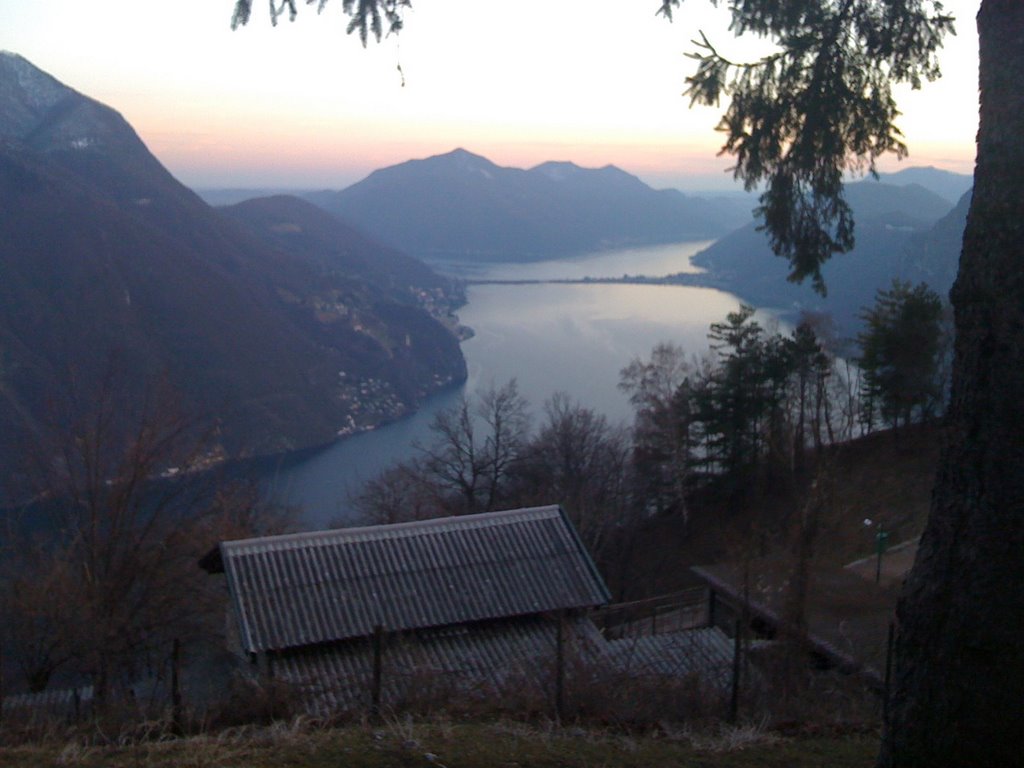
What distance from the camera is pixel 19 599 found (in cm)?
922

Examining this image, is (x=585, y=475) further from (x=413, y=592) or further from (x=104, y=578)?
(x=104, y=578)

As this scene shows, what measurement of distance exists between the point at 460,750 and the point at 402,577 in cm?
498

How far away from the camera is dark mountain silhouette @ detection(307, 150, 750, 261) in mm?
87438

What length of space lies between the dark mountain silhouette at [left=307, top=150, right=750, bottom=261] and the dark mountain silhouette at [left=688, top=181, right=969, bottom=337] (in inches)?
1253

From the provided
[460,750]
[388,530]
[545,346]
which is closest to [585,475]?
[388,530]

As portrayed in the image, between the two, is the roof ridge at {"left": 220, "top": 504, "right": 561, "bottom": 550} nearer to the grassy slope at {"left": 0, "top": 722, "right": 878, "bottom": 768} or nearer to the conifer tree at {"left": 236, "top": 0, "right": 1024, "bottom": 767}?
the grassy slope at {"left": 0, "top": 722, "right": 878, "bottom": 768}

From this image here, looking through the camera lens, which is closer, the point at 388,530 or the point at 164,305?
the point at 388,530

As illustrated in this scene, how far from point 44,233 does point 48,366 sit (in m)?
13.0

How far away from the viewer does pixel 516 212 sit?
298 ft

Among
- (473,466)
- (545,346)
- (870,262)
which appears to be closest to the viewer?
(473,466)

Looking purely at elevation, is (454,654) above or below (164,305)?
below

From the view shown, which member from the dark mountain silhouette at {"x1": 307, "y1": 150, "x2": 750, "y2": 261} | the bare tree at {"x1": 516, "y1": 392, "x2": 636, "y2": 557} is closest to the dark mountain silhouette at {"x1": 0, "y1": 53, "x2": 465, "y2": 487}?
the bare tree at {"x1": 516, "y1": 392, "x2": 636, "y2": 557}

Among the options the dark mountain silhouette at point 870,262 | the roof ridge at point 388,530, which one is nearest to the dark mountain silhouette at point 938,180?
the dark mountain silhouette at point 870,262

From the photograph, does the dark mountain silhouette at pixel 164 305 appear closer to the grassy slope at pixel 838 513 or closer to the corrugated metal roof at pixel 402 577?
the grassy slope at pixel 838 513
